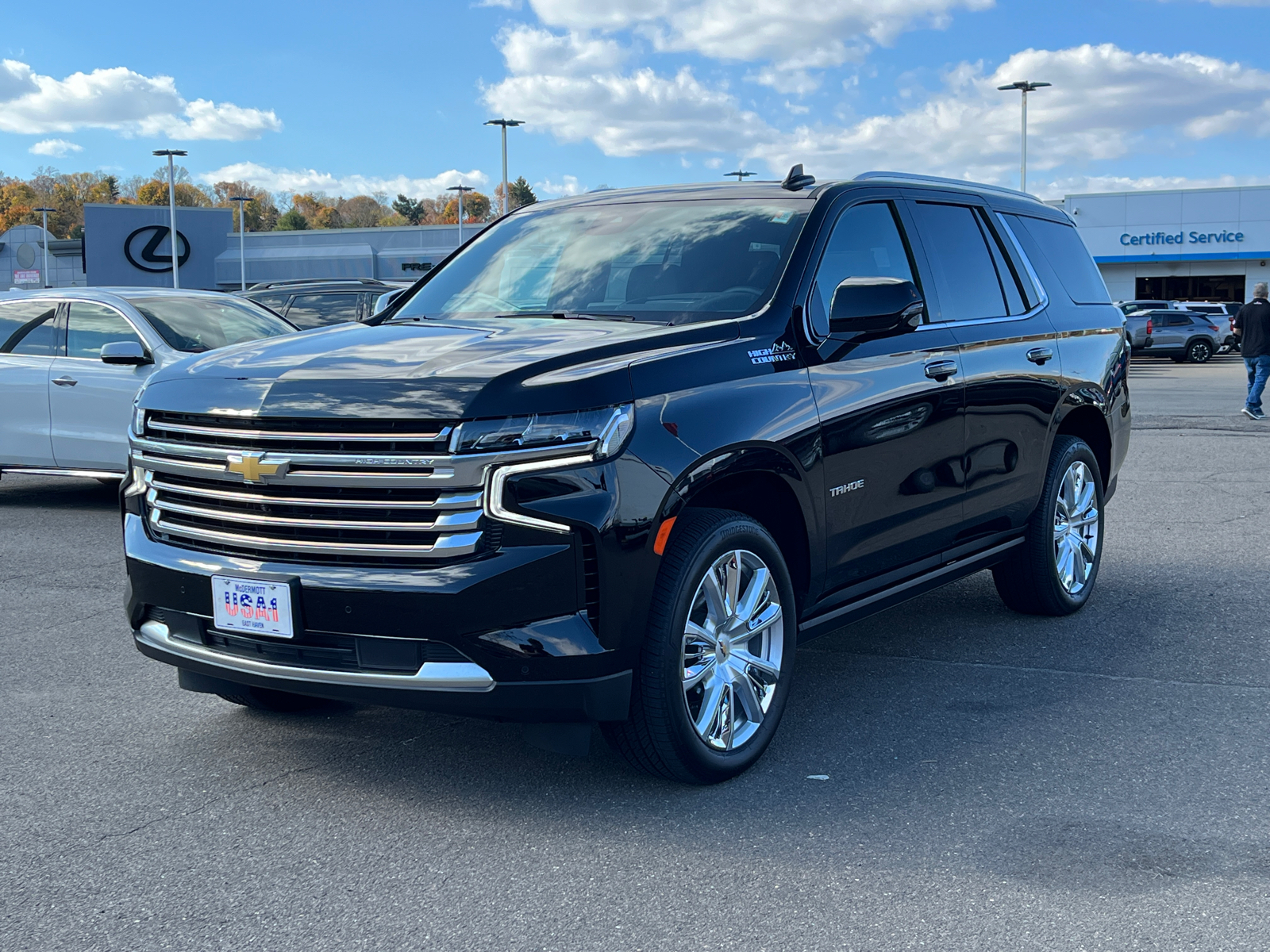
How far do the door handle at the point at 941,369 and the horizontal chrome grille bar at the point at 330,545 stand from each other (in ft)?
7.60

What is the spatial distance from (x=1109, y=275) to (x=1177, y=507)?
5417 centimetres

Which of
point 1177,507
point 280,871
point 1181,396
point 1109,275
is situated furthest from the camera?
point 1109,275

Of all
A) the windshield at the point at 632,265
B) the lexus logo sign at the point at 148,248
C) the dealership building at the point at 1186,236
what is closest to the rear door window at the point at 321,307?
the windshield at the point at 632,265

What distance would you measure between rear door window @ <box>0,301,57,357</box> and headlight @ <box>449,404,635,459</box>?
7.98 m

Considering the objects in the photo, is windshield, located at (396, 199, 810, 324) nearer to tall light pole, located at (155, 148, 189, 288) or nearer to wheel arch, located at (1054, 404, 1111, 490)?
wheel arch, located at (1054, 404, 1111, 490)

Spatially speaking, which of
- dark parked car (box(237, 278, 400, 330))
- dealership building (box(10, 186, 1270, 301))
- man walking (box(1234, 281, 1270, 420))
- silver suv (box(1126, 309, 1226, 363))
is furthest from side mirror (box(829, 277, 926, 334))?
dealership building (box(10, 186, 1270, 301))

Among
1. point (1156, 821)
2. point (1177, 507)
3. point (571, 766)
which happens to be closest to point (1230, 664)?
point (1156, 821)

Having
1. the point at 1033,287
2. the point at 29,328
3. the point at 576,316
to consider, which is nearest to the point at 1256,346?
the point at 1033,287

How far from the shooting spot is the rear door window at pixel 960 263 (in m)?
5.68

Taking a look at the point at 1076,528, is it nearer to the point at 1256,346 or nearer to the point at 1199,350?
the point at 1256,346

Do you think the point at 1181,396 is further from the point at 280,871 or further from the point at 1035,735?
the point at 280,871

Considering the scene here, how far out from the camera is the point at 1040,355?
6238 mm

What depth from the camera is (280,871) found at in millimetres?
3627

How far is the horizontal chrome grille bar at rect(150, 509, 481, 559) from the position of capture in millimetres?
3717
